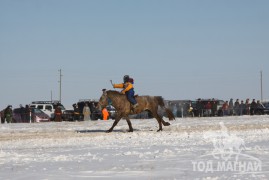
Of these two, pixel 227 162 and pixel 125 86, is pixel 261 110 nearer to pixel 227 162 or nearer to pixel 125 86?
pixel 125 86

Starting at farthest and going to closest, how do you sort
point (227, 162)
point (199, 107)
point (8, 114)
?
point (199, 107), point (8, 114), point (227, 162)

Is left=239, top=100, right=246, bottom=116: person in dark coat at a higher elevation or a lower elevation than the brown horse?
higher

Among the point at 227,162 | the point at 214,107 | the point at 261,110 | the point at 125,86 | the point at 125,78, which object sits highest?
the point at 125,78

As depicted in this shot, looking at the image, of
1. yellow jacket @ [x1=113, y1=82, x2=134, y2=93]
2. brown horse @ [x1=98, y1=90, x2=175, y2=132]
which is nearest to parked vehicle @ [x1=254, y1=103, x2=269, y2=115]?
brown horse @ [x1=98, y1=90, x2=175, y2=132]

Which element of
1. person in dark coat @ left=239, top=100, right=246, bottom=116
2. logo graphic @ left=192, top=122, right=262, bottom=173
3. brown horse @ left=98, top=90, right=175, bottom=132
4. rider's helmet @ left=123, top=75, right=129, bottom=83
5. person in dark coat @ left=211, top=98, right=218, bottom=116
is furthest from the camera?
person in dark coat @ left=211, top=98, right=218, bottom=116

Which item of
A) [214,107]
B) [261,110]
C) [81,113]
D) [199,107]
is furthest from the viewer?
[199,107]

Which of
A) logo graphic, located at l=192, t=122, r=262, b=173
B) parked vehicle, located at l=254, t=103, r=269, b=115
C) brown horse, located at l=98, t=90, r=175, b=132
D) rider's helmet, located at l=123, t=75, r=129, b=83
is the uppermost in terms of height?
rider's helmet, located at l=123, t=75, r=129, b=83

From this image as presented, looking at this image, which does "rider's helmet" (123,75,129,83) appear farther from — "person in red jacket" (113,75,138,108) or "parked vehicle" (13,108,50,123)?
"parked vehicle" (13,108,50,123)

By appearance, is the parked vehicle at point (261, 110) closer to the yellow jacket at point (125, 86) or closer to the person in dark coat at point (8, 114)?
the person in dark coat at point (8, 114)

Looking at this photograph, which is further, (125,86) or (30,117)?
(30,117)

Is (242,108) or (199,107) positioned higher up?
(199,107)

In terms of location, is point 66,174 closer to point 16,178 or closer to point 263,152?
point 16,178

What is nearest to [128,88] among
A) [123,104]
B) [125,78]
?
[125,78]

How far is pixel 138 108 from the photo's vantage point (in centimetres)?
2419
